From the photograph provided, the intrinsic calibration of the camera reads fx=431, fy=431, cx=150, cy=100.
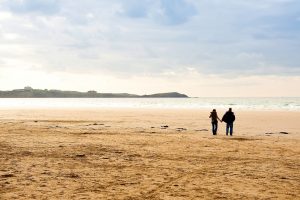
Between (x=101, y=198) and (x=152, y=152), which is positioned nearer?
(x=101, y=198)

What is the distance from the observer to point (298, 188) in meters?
11.9

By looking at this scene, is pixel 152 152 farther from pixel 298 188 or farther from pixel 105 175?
pixel 298 188

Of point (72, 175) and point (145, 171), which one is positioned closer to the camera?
point (72, 175)

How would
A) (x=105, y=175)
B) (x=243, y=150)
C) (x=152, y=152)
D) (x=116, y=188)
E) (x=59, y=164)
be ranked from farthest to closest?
(x=243, y=150) → (x=152, y=152) → (x=59, y=164) → (x=105, y=175) → (x=116, y=188)

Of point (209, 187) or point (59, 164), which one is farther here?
point (59, 164)

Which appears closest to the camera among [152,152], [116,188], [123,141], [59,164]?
[116,188]

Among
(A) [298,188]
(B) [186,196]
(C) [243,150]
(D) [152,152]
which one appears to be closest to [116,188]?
(B) [186,196]

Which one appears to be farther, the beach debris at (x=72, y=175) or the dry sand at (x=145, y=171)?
the beach debris at (x=72, y=175)

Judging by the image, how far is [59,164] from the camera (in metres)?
14.9

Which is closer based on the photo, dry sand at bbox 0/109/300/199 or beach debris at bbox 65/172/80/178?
dry sand at bbox 0/109/300/199

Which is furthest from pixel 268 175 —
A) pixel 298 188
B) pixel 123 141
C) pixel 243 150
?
pixel 123 141

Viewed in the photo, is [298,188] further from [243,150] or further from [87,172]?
[243,150]

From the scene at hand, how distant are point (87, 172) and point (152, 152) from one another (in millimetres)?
5353

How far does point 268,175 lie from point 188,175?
2562 mm
